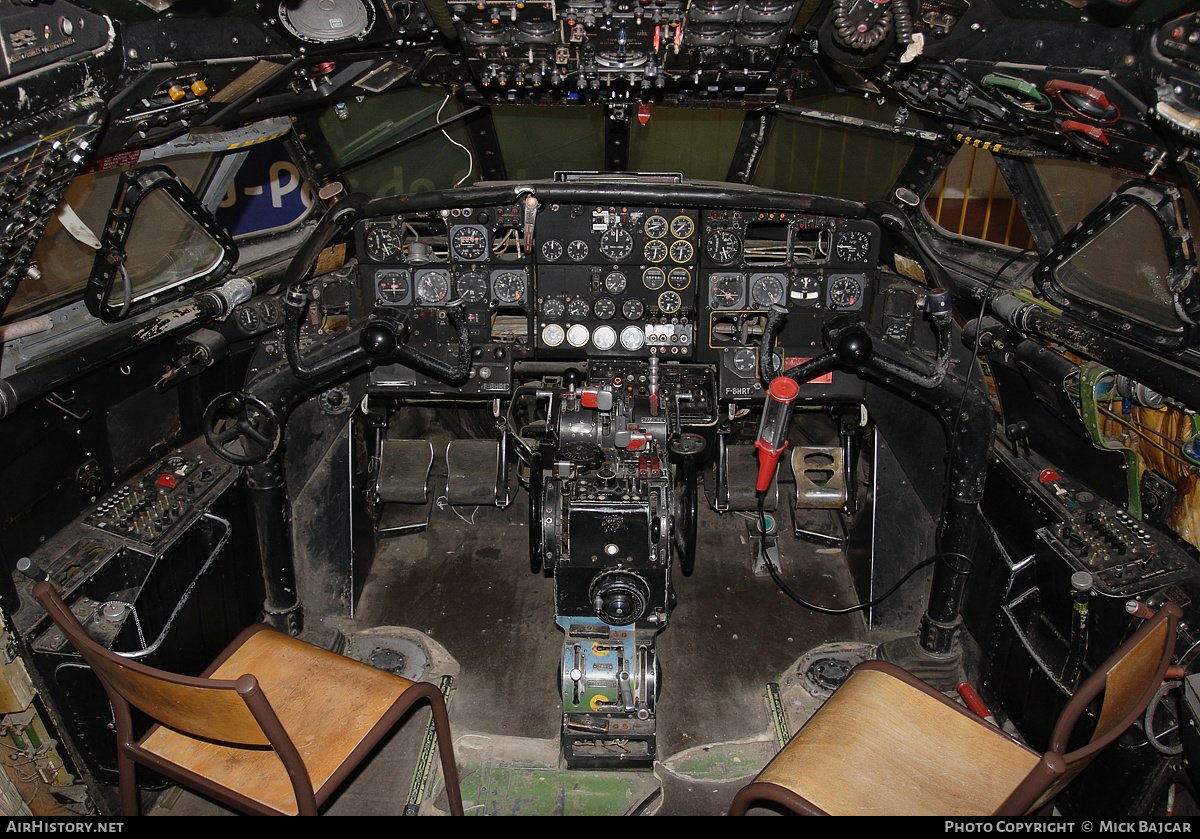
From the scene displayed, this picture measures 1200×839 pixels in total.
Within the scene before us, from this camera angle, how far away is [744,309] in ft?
12.0

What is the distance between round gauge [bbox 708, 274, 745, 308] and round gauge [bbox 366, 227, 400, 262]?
1505mm

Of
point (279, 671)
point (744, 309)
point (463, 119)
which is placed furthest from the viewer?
point (463, 119)

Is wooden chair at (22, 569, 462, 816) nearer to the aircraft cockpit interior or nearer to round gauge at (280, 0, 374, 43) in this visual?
the aircraft cockpit interior

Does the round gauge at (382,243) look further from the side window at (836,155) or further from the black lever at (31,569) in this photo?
the side window at (836,155)

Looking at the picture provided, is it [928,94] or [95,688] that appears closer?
[95,688]

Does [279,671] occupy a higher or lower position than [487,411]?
higher

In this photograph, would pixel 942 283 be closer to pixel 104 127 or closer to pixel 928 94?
pixel 928 94

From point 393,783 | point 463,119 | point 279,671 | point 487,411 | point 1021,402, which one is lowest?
point 393,783

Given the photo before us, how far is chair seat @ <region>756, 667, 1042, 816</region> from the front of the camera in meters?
1.94

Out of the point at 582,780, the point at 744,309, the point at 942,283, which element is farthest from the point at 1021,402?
the point at 582,780


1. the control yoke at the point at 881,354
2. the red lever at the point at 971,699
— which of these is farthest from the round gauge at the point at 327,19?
the red lever at the point at 971,699

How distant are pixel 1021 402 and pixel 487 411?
110 inches

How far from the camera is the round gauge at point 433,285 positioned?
3660 mm

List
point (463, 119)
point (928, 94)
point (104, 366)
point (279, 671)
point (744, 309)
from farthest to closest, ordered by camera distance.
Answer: point (463, 119) < point (744, 309) < point (928, 94) < point (104, 366) < point (279, 671)
